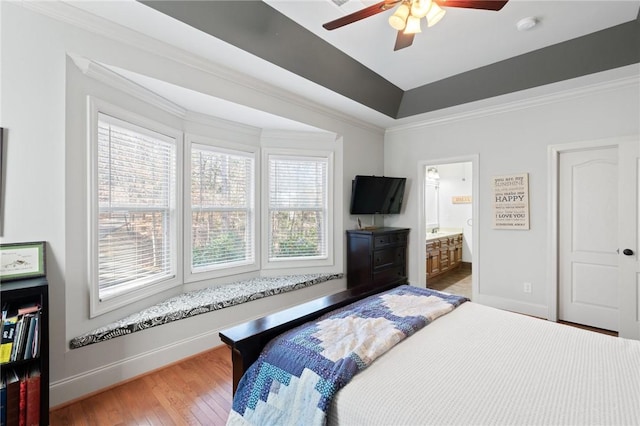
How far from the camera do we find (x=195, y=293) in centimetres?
295

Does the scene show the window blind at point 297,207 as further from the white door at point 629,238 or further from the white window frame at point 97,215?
the white door at point 629,238

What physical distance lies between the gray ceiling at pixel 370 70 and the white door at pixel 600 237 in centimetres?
92

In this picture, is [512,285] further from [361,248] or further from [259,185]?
[259,185]

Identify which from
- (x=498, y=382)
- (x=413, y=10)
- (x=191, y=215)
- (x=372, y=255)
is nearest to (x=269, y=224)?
(x=191, y=215)

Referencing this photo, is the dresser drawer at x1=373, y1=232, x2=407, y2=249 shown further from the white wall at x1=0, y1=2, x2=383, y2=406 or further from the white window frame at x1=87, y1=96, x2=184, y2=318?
the white wall at x1=0, y1=2, x2=383, y2=406

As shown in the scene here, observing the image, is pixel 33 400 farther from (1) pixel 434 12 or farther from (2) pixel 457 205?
(2) pixel 457 205

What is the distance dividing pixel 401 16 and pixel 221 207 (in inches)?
96.4

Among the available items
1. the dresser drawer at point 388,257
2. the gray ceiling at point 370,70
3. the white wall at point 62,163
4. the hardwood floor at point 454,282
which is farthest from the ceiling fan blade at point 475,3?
the hardwood floor at point 454,282

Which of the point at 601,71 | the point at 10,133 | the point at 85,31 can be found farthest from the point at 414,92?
the point at 10,133

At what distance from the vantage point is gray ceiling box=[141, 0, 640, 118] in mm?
2107

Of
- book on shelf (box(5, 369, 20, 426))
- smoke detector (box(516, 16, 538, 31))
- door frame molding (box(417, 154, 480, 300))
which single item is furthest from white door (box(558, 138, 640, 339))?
book on shelf (box(5, 369, 20, 426))

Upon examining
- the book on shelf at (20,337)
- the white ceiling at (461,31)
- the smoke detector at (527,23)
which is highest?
the white ceiling at (461,31)

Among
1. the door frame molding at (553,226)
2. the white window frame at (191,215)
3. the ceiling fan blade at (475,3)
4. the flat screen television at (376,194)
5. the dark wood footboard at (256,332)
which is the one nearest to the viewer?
the dark wood footboard at (256,332)

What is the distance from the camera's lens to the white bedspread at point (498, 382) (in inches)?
37.2
